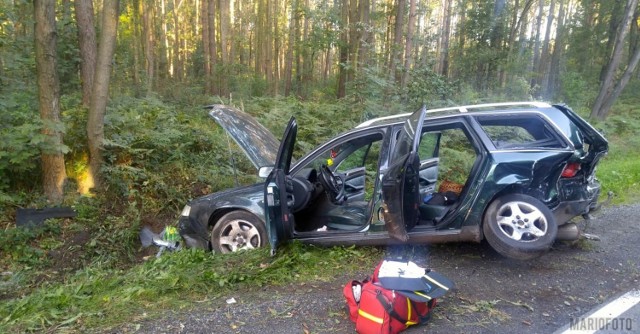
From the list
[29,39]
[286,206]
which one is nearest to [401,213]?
[286,206]

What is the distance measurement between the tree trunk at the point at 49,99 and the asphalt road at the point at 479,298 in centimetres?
482

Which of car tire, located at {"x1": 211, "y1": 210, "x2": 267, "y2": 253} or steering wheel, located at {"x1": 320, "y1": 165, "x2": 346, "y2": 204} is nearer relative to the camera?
car tire, located at {"x1": 211, "y1": 210, "x2": 267, "y2": 253}

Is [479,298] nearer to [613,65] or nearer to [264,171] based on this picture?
[264,171]

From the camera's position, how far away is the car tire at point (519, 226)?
4051mm

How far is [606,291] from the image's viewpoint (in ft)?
12.6

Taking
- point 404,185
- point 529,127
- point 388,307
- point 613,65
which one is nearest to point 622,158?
point 613,65

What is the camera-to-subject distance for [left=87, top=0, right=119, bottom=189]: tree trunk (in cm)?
738

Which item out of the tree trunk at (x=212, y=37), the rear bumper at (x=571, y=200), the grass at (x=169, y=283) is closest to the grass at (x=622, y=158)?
the rear bumper at (x=571, y=200)

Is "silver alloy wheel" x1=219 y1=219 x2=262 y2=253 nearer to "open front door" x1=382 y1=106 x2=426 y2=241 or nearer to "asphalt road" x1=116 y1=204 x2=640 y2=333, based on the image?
"asphalt road" x1=116 y1=204 x2=640 y2=333

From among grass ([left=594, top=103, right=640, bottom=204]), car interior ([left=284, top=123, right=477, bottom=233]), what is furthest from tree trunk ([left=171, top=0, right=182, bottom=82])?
car interior ([left=284, top=123, right=477, bottom=233])

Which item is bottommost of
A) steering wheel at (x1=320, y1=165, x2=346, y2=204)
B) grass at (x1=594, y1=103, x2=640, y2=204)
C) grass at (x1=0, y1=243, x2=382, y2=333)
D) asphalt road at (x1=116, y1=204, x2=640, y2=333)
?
grass at (x1=594, y1=103, x2=640, y2=204)

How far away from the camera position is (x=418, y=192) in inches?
167

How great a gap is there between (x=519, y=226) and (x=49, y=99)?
7303mm

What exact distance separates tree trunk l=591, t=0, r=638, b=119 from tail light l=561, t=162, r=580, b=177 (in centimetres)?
1372
